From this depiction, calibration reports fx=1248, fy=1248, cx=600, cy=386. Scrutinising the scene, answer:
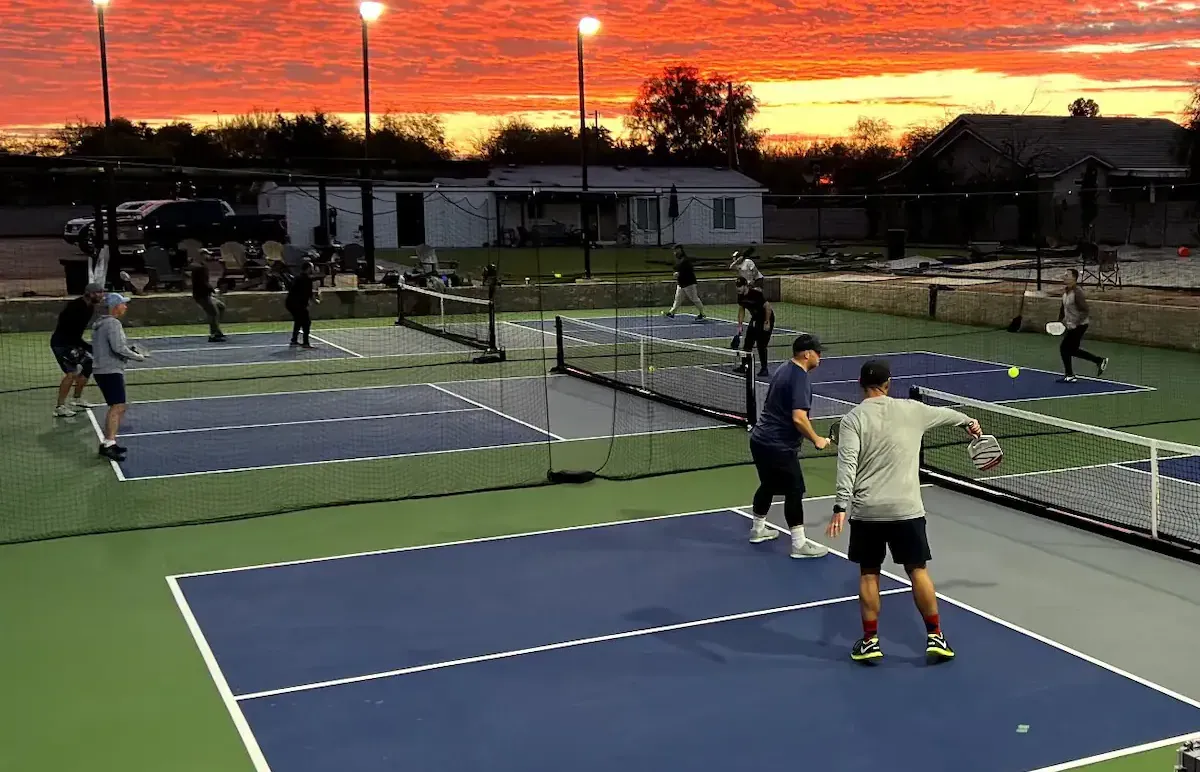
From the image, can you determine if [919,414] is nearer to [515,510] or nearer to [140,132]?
[515,510]

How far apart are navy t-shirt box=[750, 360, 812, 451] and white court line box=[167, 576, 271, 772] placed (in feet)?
14.6

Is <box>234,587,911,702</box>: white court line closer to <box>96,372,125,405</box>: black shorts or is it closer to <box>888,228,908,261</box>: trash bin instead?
<box>96,372,125,405</box>: black shorts

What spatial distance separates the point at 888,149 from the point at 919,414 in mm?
83086

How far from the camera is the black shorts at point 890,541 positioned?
7547 mm

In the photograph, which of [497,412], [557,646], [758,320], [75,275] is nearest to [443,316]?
[758,320]

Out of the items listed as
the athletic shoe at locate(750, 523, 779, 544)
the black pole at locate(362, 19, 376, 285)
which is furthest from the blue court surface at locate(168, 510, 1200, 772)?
the black pole at locate(362, 19, 376, 285)

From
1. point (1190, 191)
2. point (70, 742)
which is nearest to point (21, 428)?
point (70, 742)

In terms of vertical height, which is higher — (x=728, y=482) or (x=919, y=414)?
(x=919, y=414)

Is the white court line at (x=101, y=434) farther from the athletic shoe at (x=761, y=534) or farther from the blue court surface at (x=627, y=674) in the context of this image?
the athletic shoe at (x=761, y=534)

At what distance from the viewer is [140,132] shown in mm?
74812

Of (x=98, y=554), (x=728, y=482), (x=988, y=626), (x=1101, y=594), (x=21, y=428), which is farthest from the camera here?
(x=21, y=428)

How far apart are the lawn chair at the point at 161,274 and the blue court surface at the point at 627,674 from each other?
75.5ft

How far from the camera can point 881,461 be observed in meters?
7.51

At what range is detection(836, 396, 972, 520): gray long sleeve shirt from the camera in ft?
24.6
